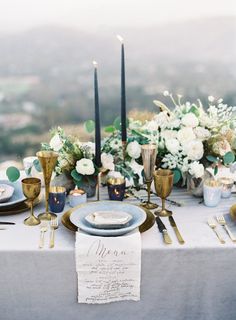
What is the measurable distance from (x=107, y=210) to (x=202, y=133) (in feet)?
1.32

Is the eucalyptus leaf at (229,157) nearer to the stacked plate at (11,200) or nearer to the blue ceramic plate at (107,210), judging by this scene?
the blue ceramic plate at (107,210)

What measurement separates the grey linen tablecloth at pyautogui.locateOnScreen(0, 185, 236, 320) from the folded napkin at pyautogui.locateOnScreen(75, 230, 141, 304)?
0.02m

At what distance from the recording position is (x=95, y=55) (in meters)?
3.54

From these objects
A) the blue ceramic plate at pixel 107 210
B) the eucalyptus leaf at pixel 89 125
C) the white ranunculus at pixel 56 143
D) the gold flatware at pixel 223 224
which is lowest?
the gold flatware at pixel 223 224

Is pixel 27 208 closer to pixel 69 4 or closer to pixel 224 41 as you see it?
pixel 69 4

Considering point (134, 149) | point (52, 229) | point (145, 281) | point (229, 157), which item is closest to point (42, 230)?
point (52, 229)

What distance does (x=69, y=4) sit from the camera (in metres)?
3.50

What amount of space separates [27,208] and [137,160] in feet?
1.29

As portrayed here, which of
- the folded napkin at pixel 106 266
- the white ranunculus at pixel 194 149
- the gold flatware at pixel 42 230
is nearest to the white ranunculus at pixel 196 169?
the white ranunculus at pixel 194 149

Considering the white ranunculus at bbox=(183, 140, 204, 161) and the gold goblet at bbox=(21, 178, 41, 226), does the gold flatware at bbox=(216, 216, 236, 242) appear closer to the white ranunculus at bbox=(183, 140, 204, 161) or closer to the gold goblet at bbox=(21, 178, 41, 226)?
the white ranunculus at bbox=(183, 140, 204, 161)

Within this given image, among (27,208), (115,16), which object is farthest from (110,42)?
(27,208)

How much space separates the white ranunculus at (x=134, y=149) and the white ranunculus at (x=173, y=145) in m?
0.10

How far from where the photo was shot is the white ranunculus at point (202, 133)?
1.54 metres

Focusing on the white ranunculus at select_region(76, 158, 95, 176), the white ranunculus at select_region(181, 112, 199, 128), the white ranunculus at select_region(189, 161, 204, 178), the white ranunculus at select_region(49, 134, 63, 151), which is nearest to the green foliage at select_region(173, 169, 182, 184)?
the white ranunculus at select_region(189, 161, 204, 178)
